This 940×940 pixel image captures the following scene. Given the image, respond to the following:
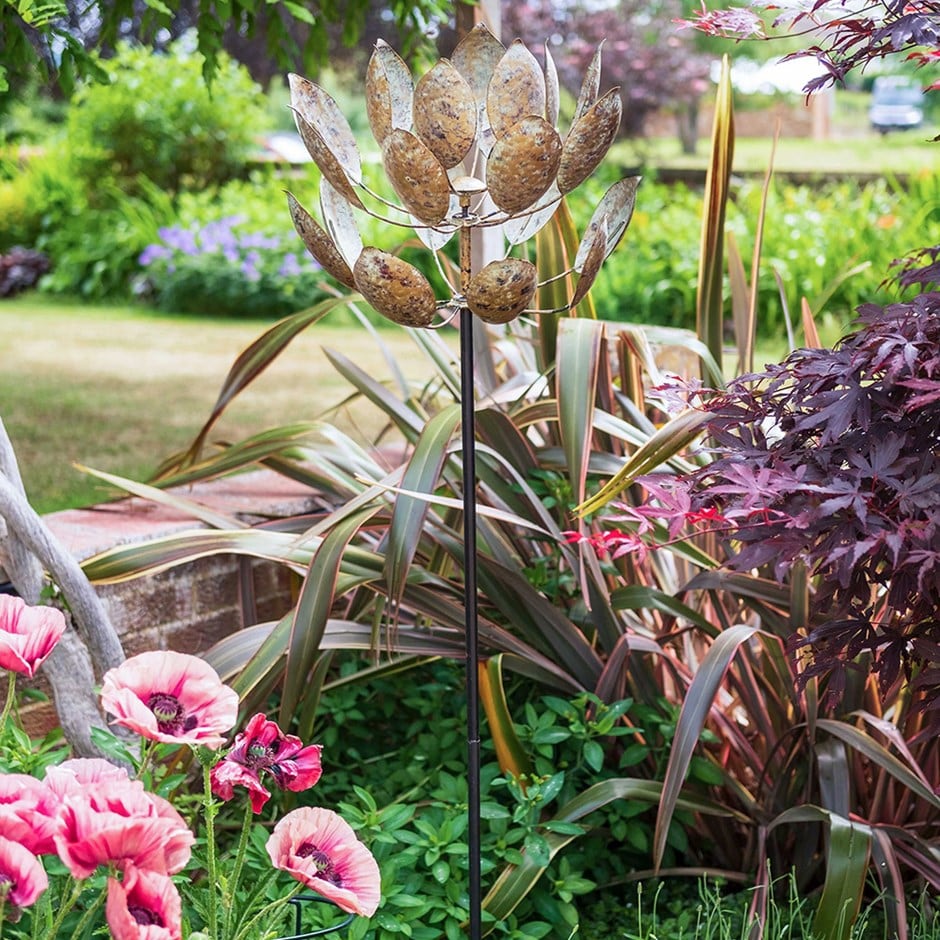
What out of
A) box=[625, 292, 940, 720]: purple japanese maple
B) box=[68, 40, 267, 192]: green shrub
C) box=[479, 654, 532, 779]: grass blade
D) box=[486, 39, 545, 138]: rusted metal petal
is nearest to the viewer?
box=[625, 292, 940, 720]: purple japanese maple

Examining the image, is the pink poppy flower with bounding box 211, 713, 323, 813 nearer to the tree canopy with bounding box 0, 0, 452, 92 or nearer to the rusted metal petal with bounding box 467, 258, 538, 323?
the rusted metal petal with bounding box 467, 258, 538, 323

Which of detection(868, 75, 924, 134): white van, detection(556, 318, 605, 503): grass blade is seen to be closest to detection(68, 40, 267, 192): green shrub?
detection(556, 318, 605, 503): grass blade

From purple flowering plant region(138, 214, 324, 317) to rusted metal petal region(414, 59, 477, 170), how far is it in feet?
17.9

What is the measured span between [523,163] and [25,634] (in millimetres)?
720

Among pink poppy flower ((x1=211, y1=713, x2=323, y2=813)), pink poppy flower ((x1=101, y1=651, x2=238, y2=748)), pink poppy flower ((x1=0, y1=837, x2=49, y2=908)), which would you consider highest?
pink poppy flower ((x1=101, y1=651, x2=238, y2=748))

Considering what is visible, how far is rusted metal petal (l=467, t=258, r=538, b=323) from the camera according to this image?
4.76ft

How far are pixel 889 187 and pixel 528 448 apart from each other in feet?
25.5

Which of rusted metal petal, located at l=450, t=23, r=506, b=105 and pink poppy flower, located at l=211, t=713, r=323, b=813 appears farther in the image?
rusted metal petal, located at l=450, t=23, r=506, b=105

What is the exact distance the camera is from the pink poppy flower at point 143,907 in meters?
0.97

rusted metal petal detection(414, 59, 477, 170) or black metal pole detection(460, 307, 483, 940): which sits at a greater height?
rusted metal petal detection(414, 59, 477, 170)

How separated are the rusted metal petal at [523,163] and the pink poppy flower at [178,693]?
2.06 ft

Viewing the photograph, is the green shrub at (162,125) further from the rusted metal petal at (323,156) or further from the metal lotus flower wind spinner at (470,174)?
the rusted metal petal at (323,156)

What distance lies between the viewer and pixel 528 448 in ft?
7.59

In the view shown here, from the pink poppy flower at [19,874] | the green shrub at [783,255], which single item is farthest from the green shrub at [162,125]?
the pink poppy flower at [19,874]
